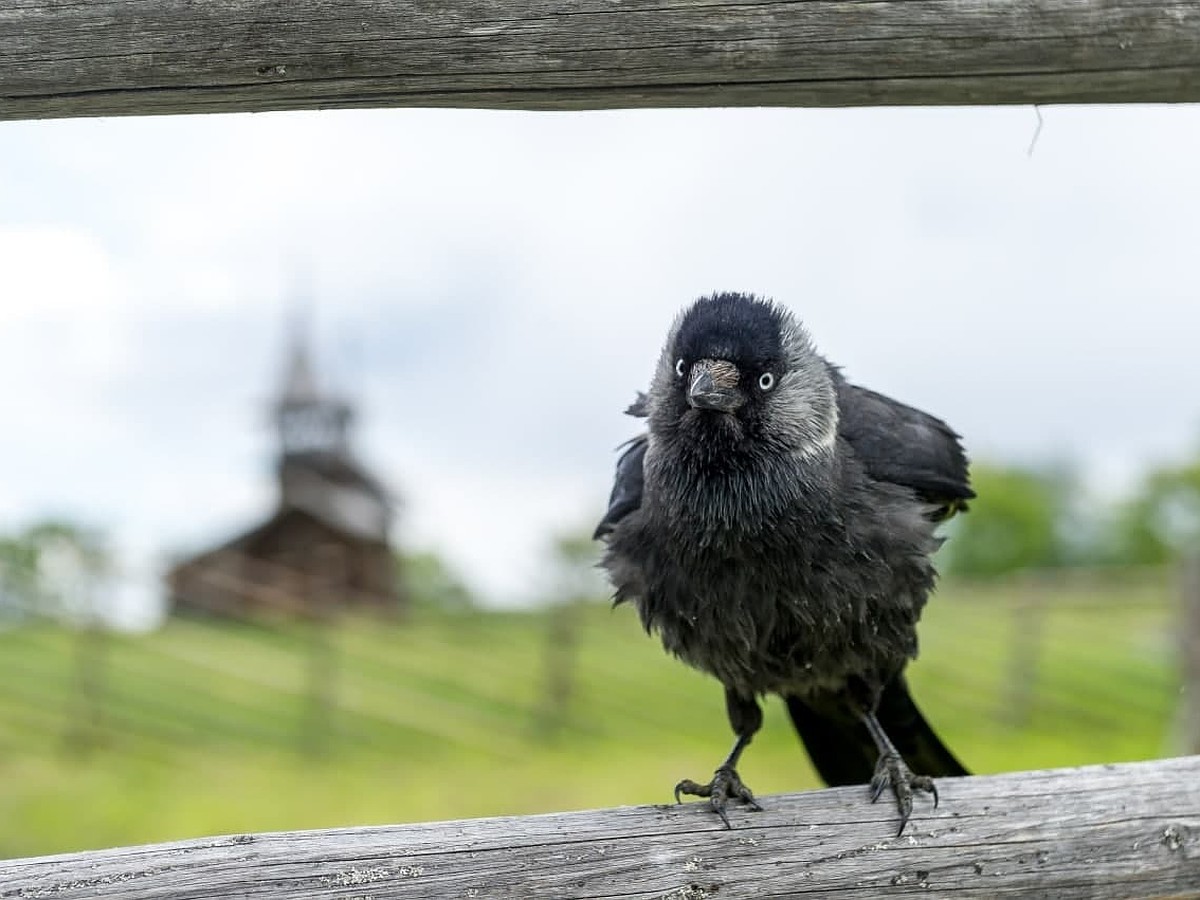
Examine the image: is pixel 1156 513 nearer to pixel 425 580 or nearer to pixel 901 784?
pixel 425 580

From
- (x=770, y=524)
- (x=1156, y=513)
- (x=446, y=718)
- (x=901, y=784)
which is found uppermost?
(x=1156, y=513)

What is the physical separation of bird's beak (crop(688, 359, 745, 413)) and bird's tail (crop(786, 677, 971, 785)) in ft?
3.03

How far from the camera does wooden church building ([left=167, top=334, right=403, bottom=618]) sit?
1991 centimetres

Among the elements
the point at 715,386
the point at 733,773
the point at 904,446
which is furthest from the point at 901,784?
the point at 715,386

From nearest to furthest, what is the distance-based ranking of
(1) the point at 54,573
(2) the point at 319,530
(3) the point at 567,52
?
1. (3) the point at 567,52
2. (1) the point at 54,573
3. (2) the point at 319,530

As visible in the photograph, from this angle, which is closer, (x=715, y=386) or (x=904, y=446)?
(x=715, y=386)

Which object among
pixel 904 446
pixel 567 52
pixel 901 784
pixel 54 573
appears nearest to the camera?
pixel 567 52

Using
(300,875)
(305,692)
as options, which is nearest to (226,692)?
(305,692)

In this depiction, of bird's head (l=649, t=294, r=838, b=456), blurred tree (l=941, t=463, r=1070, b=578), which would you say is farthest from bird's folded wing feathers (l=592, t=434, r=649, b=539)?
blurred tree (l=941, t=463, r=1070, b=578)

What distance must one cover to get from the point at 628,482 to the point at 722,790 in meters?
0.78

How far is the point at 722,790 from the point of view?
2619 mm

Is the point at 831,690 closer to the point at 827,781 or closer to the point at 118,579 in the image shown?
the point at 827,781

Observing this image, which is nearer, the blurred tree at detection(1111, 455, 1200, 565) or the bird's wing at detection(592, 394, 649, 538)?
the bird's wing at detection(592, 394, 649, 538)

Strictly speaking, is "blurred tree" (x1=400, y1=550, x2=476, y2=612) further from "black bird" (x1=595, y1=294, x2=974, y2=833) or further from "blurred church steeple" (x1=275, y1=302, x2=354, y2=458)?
"black bird" (x1=595, y1=294, x2=974, y2=833)
